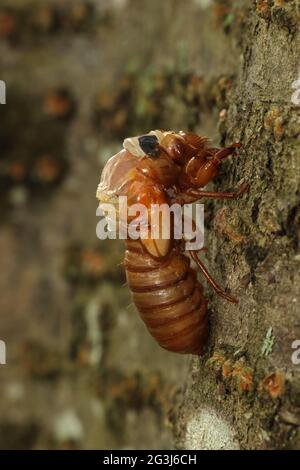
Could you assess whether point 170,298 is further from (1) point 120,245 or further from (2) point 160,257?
(1) point 120,245

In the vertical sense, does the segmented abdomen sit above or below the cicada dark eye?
below

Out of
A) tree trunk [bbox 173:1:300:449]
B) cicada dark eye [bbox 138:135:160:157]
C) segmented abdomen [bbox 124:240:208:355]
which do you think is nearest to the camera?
tree trunk [bbox 173:1:300:449]

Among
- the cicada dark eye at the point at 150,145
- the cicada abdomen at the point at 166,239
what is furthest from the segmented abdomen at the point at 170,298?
the cicada dark eye at the point at 150,145

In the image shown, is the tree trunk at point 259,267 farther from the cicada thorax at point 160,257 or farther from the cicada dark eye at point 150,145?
the cicada dark eye at point 150,145

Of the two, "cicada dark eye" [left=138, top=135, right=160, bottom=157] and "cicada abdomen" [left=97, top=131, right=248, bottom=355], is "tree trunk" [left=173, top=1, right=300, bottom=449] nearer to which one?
"cicada abdomen" [left=97, top=131, right=248, bottom=355]

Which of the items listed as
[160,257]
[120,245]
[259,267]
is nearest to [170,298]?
[160,257]

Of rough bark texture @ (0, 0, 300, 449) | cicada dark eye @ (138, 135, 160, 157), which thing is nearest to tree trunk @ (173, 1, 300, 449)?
rough bark texture @ (0, 0, 300, 449)
